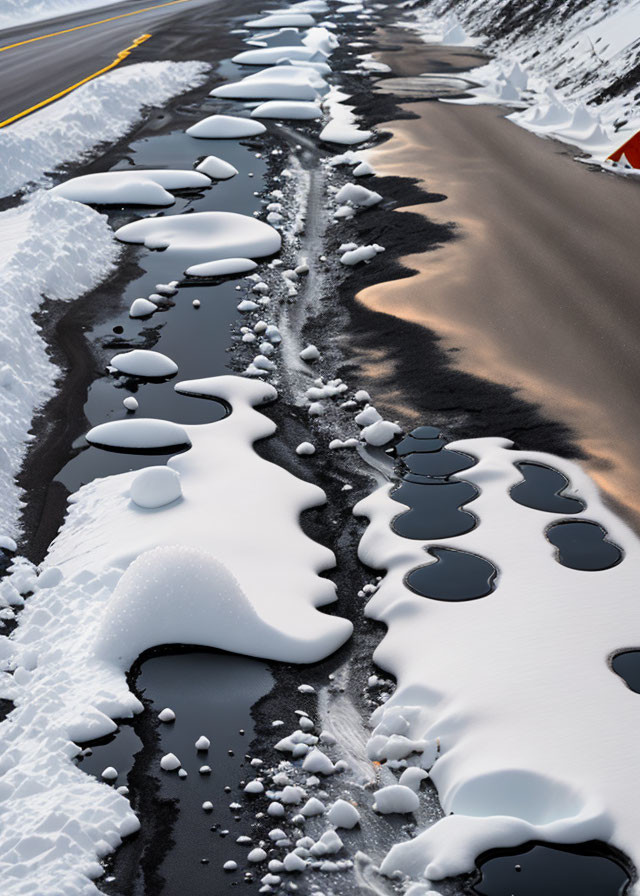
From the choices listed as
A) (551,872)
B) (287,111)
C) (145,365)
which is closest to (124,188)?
(145,365)

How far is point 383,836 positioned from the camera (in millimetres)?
4383

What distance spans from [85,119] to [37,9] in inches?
873

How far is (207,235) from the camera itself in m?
11.7

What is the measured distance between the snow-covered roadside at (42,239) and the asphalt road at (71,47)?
50.3 inches

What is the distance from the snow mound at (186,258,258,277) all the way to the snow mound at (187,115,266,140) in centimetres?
572

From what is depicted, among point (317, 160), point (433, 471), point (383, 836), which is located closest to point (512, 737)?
point (383, 836)

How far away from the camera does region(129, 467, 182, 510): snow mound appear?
6637 millimetres

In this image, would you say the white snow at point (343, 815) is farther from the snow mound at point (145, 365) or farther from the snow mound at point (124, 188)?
the snow mound at point (124, 188)

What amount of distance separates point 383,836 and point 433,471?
331 cm

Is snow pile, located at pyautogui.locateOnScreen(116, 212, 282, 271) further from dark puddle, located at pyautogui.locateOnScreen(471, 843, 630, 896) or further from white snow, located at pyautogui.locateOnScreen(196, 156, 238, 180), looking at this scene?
dark puddle, located at pyautogui.locateOnScreen(471, 843, 630, 896)

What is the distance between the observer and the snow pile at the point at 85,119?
13695mm

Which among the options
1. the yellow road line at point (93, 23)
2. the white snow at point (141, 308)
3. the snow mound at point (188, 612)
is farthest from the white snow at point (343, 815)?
the yellow road line at point (93, 23)

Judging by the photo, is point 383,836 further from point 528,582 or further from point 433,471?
point 433,471

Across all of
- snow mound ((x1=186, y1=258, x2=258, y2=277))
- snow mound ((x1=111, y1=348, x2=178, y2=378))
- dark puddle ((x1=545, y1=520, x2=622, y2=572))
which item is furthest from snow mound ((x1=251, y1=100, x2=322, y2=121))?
dark puddle ((x1=545, y1=520, x2=622, y2=572))
